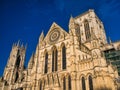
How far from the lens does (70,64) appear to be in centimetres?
2466

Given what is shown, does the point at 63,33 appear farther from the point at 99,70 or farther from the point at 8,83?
the point at 8,83

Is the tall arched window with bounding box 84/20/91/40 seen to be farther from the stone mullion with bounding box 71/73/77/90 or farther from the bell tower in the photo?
the bell tower

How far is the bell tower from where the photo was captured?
136 ft

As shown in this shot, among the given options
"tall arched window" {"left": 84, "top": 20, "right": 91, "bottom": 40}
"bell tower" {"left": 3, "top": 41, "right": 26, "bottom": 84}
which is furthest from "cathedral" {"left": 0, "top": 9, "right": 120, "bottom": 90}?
"bell tower" {"left": 3, "top": 41, "right": 26, "bottom": 84}

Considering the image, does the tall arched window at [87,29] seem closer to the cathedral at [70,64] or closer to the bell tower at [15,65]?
the cathedral at [70,64]

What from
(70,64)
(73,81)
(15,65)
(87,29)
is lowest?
A: (73,81)

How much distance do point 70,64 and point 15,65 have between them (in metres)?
26.5

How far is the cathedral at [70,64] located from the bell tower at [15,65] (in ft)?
2.60

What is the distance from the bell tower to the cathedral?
2.60 feet

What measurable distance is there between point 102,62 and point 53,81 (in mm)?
9391

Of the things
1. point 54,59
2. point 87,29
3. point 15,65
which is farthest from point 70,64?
point 15,65

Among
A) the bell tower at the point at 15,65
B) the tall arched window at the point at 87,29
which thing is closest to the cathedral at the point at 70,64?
the tall arched window at the point at 87,29

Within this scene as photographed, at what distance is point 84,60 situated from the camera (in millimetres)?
23469

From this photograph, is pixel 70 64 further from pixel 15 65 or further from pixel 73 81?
pixel 15 65
